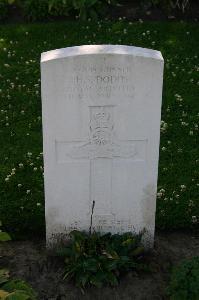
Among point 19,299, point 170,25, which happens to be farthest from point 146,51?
point 170,25

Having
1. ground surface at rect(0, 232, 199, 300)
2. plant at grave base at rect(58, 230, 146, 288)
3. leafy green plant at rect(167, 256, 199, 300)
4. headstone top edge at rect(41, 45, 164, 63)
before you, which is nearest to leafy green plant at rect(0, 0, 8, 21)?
ground surface at rect(0, 232, 199, 300)

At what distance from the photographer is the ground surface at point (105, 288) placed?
16.3ft

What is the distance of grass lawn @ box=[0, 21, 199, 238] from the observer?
235 inches

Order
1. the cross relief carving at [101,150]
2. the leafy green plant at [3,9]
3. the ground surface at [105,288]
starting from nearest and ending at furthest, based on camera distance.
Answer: the cross relief carving at [101,150], the ground surface at [105,288], the leafy green plant at [3,9]

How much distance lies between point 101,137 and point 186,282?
1.34 meters

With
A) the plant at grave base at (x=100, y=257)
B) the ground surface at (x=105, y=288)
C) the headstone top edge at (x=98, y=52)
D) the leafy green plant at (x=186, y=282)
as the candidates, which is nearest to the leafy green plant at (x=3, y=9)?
the ground surface at (x=105, y=288)

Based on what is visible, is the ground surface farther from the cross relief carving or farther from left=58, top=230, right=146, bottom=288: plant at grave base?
the cross relief carving

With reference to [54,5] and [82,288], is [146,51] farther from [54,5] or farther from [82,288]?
[54,5]

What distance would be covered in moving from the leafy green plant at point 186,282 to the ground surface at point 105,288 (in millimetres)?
477

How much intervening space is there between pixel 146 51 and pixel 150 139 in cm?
72

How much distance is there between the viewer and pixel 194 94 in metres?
7.96

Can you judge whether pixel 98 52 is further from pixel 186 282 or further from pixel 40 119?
pixel 40 119

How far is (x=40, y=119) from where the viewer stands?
293 inches

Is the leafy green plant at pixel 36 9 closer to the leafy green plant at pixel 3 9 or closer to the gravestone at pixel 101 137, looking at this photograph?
the leafy green plant at pixel 3 9
